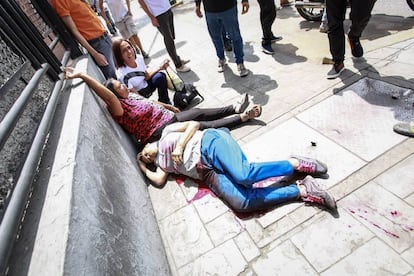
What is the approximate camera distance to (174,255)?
214cm

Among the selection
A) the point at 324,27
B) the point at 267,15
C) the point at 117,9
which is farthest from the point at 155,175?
the point at 117,9

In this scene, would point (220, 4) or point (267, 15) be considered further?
point (267, 15)

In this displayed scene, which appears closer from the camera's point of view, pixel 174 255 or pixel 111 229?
pixel 111 229

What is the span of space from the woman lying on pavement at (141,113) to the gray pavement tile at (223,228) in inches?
44.9

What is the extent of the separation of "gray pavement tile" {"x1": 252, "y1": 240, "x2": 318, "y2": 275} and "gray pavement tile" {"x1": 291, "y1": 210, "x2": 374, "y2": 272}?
44 millimetres

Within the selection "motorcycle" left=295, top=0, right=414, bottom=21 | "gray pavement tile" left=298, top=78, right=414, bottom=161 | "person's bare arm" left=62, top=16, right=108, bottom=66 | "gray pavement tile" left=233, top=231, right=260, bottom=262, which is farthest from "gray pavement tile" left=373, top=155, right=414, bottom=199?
"motorcycle" left=295, top=0, right=414, bottom=21

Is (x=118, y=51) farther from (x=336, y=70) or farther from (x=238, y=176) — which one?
(x=336, y=70)

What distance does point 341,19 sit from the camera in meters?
3.31

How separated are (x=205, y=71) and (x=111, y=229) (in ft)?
12.6

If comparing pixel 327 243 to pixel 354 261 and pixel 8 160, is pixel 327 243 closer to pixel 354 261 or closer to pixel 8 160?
pixel 354 261

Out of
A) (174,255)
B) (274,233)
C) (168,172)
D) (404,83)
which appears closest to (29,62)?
(168,172)

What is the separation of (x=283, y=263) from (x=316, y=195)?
58 centimetres

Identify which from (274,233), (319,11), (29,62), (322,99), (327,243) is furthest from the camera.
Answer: (319,11)

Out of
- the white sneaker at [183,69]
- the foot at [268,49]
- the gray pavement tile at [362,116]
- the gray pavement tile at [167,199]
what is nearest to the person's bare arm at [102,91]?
the gray pavement tile at [167,199]
